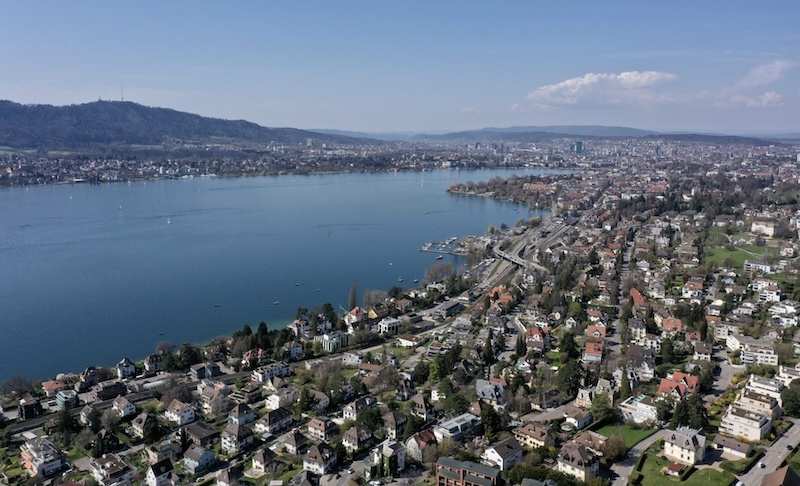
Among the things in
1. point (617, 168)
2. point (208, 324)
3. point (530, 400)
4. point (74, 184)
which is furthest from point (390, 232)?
point (617, 168)

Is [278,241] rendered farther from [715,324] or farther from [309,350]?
[715,324]

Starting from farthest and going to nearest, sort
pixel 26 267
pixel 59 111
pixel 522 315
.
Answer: pixel 59 111 → pixel 26 267 → pixel 522 315

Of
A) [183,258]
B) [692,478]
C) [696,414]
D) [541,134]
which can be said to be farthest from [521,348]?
[541,134]

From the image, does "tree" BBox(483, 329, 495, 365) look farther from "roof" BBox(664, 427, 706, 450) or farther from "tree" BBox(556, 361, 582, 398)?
"roof" BBox(664, 427, 706, 450)

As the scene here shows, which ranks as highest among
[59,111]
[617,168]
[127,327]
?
[59,111]

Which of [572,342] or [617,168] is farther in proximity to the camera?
[617,168]

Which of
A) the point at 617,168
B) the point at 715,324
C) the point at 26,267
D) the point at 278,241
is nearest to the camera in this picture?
the point at 715,324

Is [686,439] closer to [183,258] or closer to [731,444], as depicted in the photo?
[731,444]

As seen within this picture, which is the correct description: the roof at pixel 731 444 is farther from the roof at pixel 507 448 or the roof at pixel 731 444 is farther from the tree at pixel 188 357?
the tree at pixel 188 357
